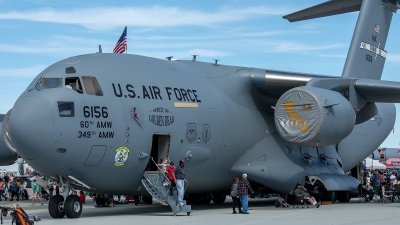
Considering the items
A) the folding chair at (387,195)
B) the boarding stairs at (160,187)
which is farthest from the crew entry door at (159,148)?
the folding chair at (387,195)

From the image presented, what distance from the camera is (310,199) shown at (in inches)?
659

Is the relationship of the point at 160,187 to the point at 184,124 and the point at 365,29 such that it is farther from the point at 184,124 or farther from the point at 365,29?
the point at 365,29

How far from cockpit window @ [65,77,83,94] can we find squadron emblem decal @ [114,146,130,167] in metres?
1.60

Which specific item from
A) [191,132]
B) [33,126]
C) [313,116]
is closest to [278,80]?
[313,116]

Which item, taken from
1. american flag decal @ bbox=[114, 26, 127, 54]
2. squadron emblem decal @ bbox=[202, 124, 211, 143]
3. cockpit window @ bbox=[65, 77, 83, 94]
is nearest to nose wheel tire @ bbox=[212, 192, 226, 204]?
squadron emblem decal @ bbox=[202, 124, 211, 143]

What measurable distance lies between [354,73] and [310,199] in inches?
254

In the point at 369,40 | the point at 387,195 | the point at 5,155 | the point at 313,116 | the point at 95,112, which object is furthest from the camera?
the point at 5,155

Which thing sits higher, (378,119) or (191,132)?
(378,119)

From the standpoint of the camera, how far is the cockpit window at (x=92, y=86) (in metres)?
13.8

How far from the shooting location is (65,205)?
13.5m

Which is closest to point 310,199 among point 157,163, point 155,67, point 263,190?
point 263,190

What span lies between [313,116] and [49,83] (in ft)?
21.4

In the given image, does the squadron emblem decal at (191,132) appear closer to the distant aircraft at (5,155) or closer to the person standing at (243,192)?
the person standing at (243,192)

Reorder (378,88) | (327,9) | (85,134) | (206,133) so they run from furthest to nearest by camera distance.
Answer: (327,9)
(378,88)
(206,133)
(85,134)
